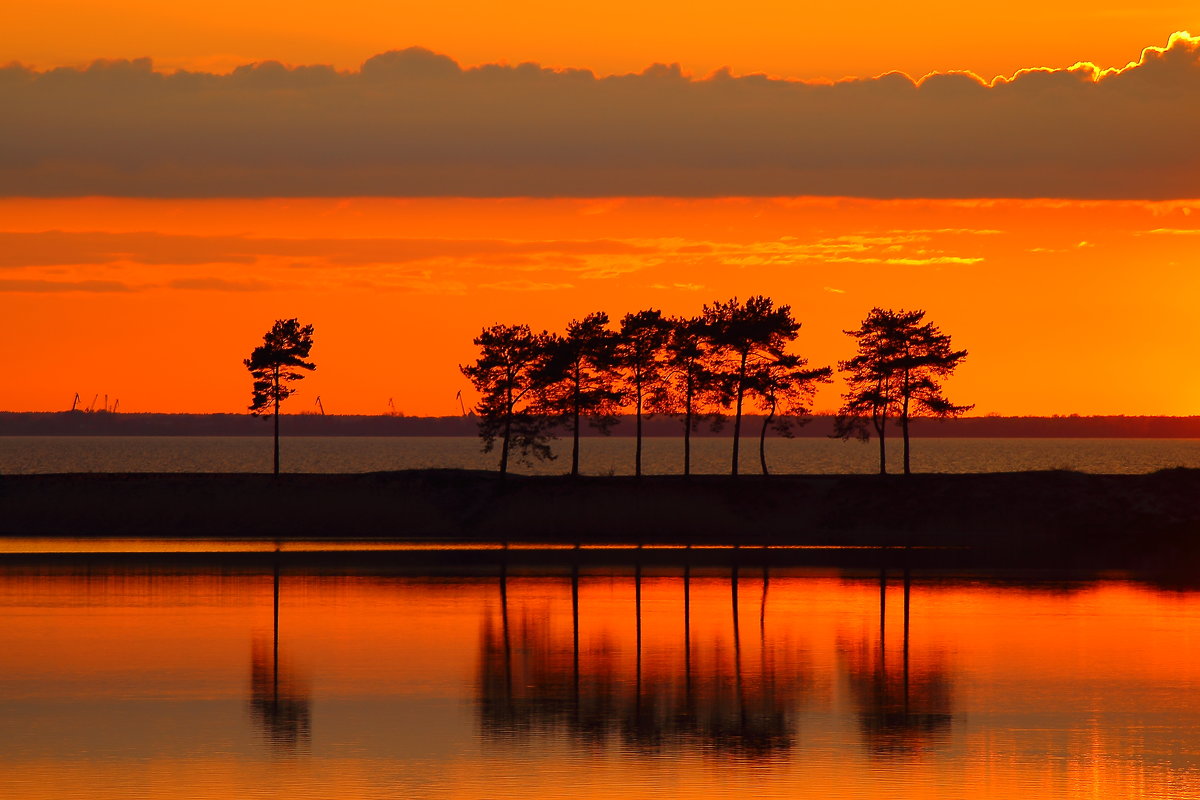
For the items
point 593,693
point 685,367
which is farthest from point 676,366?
point 593,693

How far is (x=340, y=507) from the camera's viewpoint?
3797 inches

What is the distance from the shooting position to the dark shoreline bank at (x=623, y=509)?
91312mm

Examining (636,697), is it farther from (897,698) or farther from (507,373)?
(507,373)

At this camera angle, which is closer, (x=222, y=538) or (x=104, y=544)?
(x=104, y=544)

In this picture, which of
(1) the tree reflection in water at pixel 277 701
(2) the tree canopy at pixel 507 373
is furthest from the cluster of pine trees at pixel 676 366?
(1) the tree reflection in water at pixel 277 701

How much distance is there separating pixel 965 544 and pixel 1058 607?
30.4m

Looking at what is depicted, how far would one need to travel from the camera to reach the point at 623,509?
97.0 m

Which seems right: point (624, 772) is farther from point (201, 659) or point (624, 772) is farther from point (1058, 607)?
point (1058, 607)

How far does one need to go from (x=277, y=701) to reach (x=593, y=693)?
6.90 meters

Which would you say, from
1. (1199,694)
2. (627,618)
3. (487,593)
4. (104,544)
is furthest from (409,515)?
(1199,694)

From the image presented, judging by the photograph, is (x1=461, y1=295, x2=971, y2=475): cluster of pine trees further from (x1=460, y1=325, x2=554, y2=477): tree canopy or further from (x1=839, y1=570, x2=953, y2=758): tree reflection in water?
(x1=839, y1=570, x2=953, y2=758): tree reflection in water

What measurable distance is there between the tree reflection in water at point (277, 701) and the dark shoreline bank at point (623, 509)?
45.1m

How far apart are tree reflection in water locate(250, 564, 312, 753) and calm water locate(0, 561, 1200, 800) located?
0.41 feet

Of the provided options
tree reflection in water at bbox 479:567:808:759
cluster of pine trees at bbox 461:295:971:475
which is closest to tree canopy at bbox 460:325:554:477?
cluster of pine trees at bbox 461:295:971:475
